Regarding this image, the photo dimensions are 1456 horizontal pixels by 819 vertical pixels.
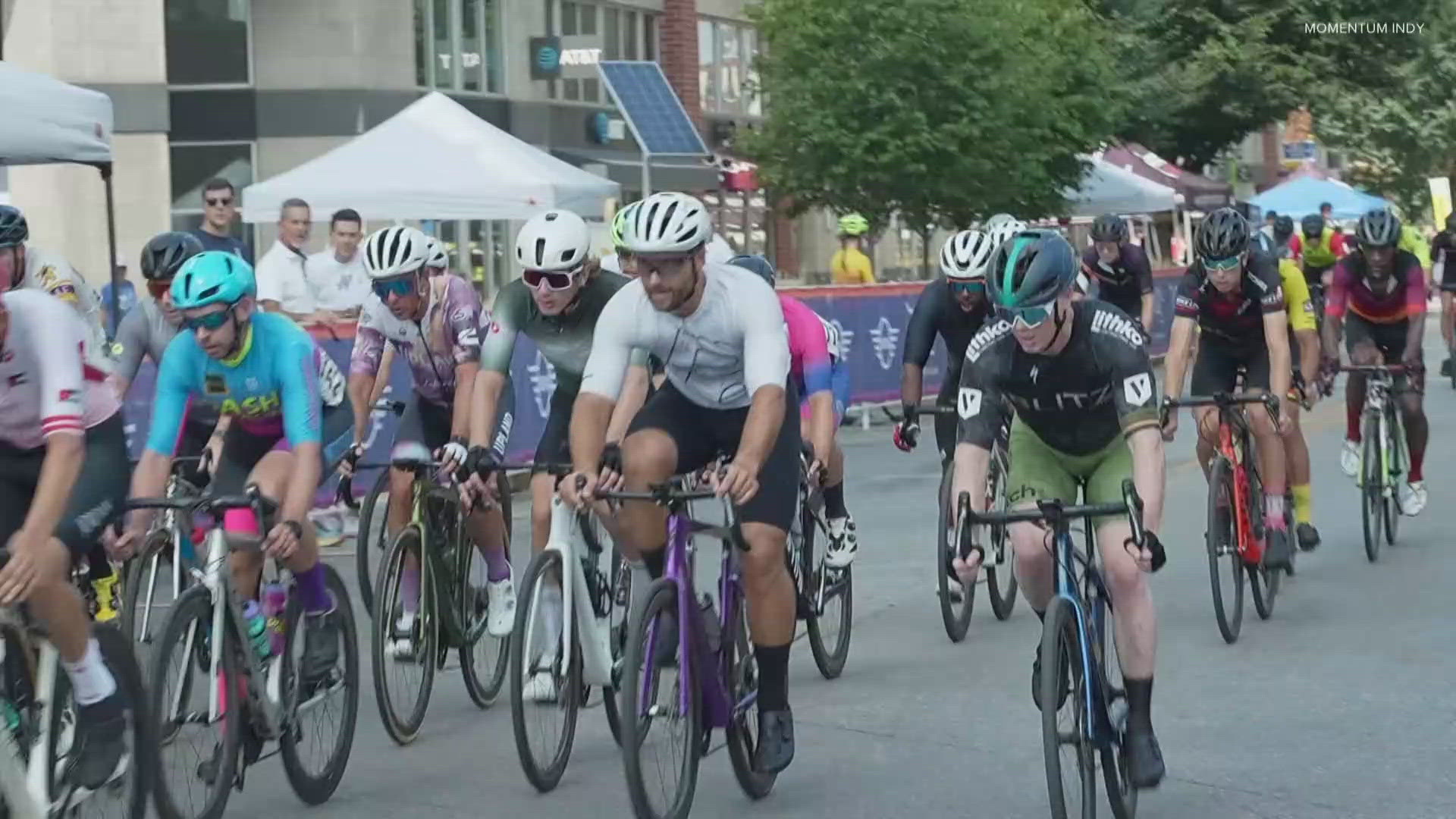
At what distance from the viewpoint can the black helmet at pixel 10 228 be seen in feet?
25.7

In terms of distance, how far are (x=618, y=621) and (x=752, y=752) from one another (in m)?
1.65

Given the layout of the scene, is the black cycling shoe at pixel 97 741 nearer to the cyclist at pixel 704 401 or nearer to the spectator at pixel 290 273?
the cyclist at pixel 704 401

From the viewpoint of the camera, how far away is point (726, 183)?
41344 mm

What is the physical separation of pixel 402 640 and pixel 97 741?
2.39 m

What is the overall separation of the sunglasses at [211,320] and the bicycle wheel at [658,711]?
4.90 feet

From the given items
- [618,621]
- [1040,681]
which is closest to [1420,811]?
[1040,681]

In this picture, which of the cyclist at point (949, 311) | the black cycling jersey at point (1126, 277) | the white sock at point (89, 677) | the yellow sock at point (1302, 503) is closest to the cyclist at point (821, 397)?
the cyclist at point (949, 311)

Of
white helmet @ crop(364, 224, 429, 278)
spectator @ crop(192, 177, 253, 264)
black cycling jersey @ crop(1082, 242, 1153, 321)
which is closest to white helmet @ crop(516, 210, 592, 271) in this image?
white helmet @ crop(364, 224, 429, 278)

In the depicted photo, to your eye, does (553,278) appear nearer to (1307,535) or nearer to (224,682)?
(224,682)

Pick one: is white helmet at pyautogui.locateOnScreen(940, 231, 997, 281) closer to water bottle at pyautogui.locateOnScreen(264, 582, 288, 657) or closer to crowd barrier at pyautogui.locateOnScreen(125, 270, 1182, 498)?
water bottle at pyautogui.locateOnScreen(264, 582, 288, 657)

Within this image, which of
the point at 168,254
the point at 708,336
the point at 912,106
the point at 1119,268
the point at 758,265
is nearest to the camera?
the point at 708,336

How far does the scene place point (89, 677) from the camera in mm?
6027

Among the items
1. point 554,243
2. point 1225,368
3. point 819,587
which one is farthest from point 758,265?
point 1225,368

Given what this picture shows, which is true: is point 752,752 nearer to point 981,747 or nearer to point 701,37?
point 981,747
